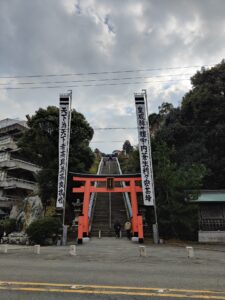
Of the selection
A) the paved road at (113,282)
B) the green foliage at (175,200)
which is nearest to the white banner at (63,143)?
the green foliage at (175,200)

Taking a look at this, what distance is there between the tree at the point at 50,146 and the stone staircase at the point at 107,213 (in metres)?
3.56

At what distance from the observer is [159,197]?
2025 cm

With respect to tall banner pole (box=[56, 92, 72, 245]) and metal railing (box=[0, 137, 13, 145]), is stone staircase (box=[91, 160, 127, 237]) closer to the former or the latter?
tall banner pole (box=[56, 92, 72, 245])

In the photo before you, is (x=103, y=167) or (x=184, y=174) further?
(x=103, y=167)

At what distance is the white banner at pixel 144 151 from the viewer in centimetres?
1898

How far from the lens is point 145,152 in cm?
1986

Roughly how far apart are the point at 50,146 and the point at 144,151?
11009 millimetres

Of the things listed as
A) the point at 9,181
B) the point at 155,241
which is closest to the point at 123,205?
the point at 155,241

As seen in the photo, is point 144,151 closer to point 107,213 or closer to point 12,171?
point 107,213

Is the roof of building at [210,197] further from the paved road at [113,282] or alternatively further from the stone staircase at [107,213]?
the paved road at [113,282]

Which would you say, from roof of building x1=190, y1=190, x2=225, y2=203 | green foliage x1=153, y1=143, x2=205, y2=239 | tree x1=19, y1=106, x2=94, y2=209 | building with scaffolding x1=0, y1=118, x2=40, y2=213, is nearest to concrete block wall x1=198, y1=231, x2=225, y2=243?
green foliage x1=153, y1=143, x2=205, y2=239

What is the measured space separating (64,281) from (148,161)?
13.5 metres

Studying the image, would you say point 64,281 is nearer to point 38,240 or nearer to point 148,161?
point 38,240

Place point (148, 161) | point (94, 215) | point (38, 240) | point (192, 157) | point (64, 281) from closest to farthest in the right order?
point (64, 281) < point (38, 240) < point (148, 161) < point (94, 215) < point (192, 157)
